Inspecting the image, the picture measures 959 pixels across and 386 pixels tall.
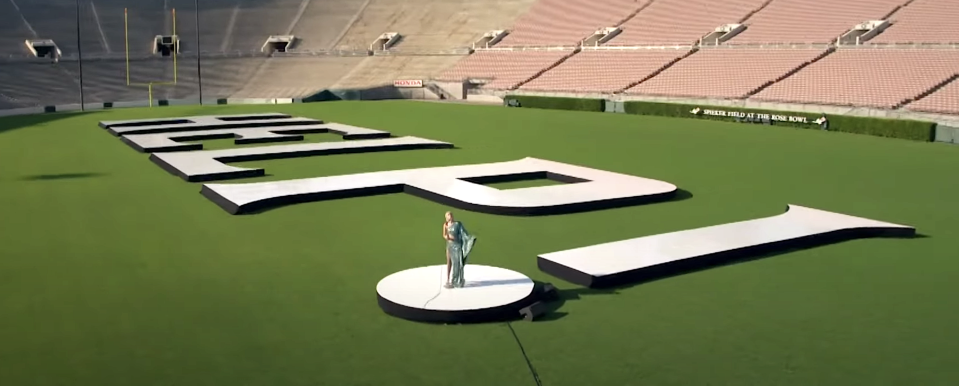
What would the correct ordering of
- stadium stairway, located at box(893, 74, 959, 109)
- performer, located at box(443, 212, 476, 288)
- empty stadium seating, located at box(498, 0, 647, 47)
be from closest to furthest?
1. performer, located at box(443, 212, 476, 288)
2. stadium stairway, located at box(893, 74, 959, 109)
3. empty stadium seating, located at box(498, 0, 647, 47)

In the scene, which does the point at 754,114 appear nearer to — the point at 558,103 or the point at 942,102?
the point at 942,102

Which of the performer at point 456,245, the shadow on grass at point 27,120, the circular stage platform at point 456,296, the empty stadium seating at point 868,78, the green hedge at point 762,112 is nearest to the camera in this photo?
the circular stage platform at point 456,296

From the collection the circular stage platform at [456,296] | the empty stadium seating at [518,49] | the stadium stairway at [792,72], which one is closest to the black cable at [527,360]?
the circular stage platform at [456,296]

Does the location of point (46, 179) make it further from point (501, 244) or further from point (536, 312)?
point (536, 312)

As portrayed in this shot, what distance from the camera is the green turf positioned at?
25.3ft

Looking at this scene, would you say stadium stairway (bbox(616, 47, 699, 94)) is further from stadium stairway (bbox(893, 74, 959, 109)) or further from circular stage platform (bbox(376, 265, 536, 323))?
circular stage platform (bbox(376, 265, 536, 323))

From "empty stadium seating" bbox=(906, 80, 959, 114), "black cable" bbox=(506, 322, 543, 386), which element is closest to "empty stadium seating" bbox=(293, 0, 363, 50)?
"empty stadium seating" bbox=(906, 80, 959, 114)

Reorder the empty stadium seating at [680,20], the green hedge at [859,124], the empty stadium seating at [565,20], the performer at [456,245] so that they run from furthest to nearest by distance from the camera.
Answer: the empty stadium seating at [565,20], the empty stadium seating at [680,20], the green hedge at [859,124], the performer at [456,245]

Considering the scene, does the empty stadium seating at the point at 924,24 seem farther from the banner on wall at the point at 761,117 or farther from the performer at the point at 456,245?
the performer at the point at 456,245

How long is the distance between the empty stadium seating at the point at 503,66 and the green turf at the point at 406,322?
3474 centimetres

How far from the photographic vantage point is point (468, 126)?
34.5 m

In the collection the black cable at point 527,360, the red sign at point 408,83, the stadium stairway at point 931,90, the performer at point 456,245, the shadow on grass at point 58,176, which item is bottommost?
the black cable at point 527,360

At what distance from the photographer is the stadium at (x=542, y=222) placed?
8.00 meters

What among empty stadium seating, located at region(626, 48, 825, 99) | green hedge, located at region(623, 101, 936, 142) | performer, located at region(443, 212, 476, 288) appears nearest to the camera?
performer, located at region(443, 212, 476, 288)
